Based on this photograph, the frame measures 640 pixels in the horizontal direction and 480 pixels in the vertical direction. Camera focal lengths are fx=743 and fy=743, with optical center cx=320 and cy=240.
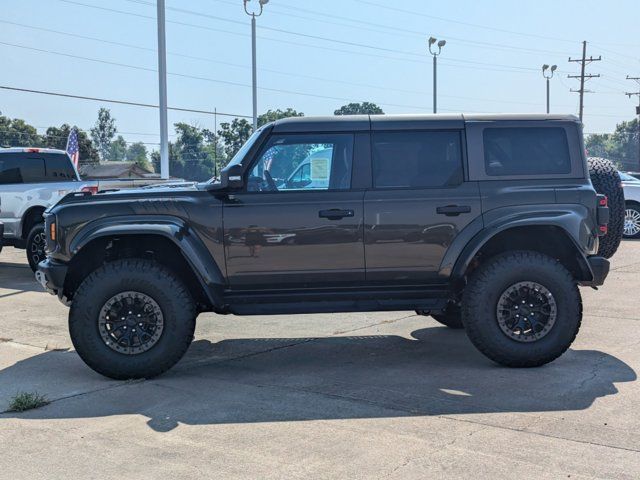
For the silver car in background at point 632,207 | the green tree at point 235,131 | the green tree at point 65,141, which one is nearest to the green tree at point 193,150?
the green tree at point 65,141

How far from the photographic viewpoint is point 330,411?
4965 mm

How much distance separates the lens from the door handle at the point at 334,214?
232 inches

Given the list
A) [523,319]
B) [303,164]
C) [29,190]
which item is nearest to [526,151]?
[523,319]

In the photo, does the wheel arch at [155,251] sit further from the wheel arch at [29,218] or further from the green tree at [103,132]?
the green tree at [103,132]

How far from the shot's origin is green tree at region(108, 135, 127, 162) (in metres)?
165

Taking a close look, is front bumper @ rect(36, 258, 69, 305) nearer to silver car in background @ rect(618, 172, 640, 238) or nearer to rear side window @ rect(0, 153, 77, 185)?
rear side window @ rect(0, 153, 77, 185)

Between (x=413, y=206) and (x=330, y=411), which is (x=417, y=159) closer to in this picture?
(x=413, y=206)

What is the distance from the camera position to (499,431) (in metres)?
4.50

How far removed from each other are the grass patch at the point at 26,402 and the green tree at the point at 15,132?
262 feet

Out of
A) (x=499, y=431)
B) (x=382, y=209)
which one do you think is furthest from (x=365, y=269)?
(x=499, y=431)

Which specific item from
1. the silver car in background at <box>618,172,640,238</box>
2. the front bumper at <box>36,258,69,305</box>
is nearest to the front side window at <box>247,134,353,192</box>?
the front bumper at <box>36,258,69,305</box>

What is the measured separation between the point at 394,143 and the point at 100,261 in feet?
8.72

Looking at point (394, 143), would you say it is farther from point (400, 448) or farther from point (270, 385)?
point (400, 448)

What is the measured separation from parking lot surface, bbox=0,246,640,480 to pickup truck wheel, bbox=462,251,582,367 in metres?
0.16
